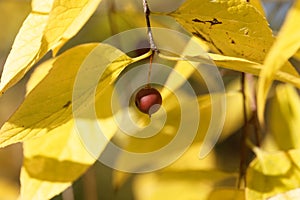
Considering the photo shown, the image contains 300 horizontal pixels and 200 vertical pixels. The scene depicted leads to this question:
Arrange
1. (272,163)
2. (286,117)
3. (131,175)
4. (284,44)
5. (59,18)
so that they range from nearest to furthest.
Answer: (284,44) → (59,18) → (272,163) → (286,117) → (131,175)

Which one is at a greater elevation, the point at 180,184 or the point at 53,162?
the point at 53,162

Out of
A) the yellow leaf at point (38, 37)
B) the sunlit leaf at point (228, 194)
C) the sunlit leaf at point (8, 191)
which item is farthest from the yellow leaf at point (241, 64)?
the sunlit leaf at point (8, 191)

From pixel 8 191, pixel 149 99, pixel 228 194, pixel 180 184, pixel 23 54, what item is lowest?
pixel 8 191

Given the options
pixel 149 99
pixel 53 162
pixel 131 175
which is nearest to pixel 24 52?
pixel 149 99

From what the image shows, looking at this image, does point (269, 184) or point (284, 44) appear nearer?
point (284, 44)

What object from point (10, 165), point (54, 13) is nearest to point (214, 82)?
point (54, 13)

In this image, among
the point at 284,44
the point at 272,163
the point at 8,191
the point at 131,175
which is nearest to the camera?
the point at 284,44

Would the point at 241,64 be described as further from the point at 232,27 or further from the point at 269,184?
the point at 269,184

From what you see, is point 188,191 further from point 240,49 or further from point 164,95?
point 240,49
